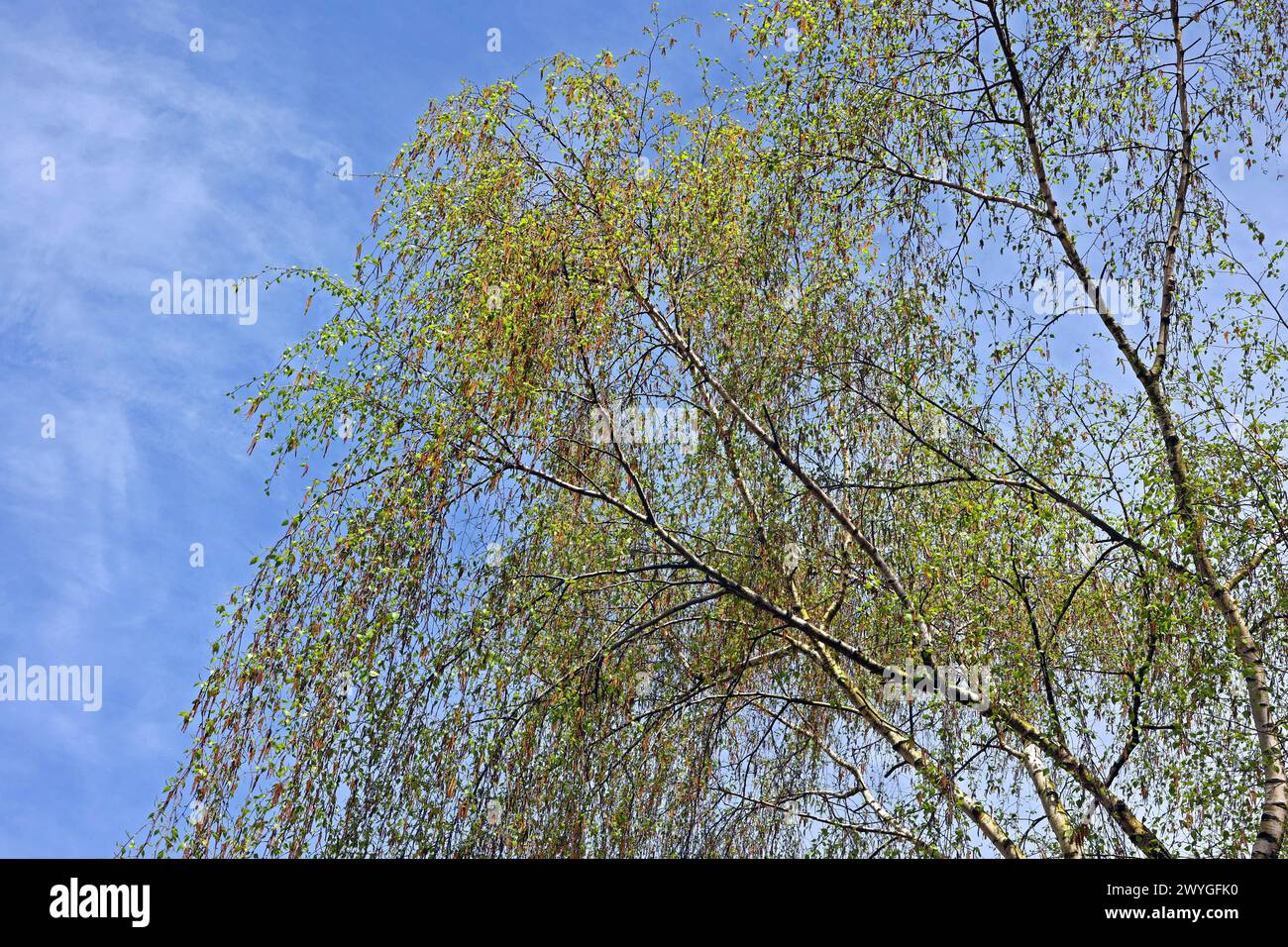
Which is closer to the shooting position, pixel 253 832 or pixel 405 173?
pixel 253 832

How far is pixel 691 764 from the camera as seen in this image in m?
7.22

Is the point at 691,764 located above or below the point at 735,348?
below

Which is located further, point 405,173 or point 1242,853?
point 405,173

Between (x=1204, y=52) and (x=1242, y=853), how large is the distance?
5.41 meters
